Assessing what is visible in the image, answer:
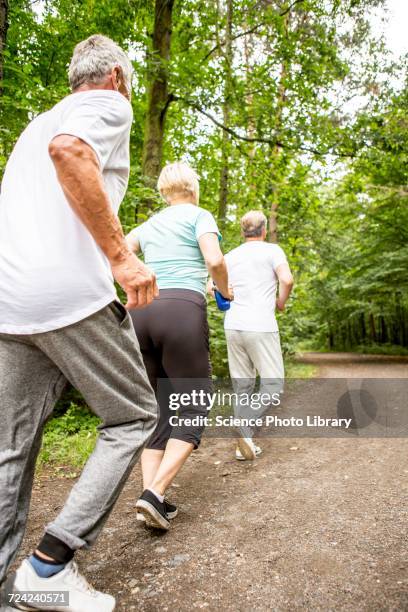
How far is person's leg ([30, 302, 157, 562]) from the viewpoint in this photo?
1.73 metres

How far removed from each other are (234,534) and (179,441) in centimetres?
61

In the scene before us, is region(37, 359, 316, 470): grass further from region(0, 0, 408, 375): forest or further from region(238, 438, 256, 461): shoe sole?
region(0, 0, 408, 375): forest

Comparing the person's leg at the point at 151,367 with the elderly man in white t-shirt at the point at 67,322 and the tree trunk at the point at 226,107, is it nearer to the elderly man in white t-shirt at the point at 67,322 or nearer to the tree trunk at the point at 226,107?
the elderly man in white t-shirt at the point at 67,322

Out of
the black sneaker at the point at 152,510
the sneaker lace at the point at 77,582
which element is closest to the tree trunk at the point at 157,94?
the black sneaker at the point at 152,510

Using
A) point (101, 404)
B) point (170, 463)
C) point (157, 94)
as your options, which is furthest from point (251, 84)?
point (101, 404)

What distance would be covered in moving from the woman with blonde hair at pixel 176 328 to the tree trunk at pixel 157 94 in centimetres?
517

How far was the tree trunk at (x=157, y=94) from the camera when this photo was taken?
808 centimetres

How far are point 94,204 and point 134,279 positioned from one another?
0.31m

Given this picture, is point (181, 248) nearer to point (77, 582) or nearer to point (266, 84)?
point (77, 582)

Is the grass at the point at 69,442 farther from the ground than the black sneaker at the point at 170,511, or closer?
closer

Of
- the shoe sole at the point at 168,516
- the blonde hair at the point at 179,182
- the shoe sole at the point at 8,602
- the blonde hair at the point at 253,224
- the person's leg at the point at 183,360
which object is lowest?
the shoe sole at the point at 168,516

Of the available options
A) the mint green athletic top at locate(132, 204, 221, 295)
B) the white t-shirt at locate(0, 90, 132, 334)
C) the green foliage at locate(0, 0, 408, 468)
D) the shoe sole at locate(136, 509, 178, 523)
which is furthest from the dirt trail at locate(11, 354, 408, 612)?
the green foliage at locate(0, 0, 408, 468)

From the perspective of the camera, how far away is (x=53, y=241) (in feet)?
5.62

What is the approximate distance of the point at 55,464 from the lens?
4.20 metres
